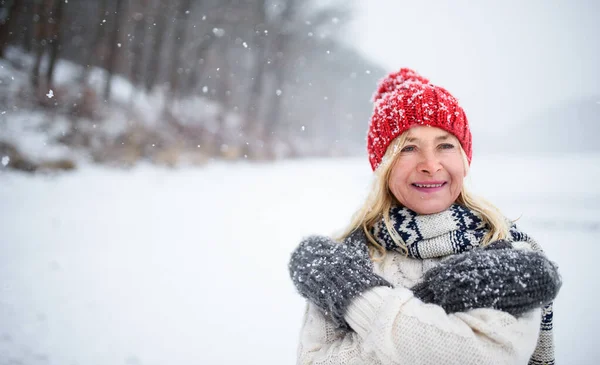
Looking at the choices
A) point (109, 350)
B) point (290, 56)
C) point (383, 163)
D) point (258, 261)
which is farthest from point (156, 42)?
point (383, 163)

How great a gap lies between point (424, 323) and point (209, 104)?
56.3 ft

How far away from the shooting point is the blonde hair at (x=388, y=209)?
1481mm

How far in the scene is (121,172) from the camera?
9.27 m

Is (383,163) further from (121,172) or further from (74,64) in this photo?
(74,64)

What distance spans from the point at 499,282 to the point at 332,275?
59 centimetres

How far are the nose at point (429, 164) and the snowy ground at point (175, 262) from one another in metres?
2.53

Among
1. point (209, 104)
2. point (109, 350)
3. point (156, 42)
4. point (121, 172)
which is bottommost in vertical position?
point (109, 350)

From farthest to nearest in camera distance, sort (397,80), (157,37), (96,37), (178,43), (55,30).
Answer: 1. (178,43)
2. (157,37)
3. (96,37)
4. (55,30)
5. (397,80)

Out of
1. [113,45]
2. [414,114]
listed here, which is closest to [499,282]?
[414,114]

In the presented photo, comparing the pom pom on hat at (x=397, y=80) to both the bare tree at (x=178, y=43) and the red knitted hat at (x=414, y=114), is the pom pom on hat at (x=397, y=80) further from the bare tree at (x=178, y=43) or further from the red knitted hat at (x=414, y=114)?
the bare tree at (x=178, y=43)

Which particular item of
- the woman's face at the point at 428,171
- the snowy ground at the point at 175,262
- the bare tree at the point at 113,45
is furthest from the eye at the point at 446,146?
the bare tree at the point at 113,45

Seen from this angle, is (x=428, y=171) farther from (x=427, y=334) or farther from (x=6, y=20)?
(x=6, y=20)

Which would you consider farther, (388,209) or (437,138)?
(388,209)

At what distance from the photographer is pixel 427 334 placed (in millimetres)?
1133
